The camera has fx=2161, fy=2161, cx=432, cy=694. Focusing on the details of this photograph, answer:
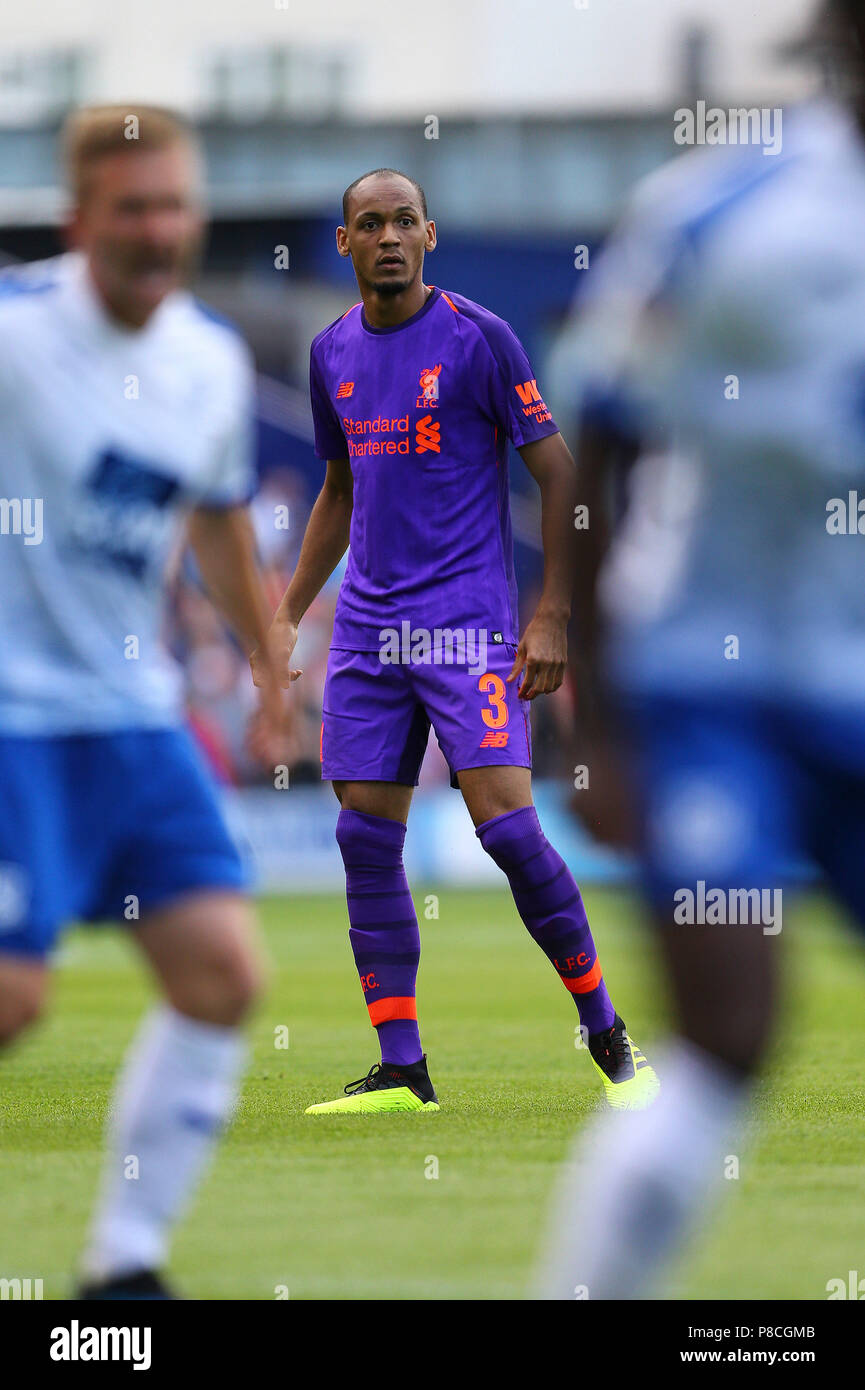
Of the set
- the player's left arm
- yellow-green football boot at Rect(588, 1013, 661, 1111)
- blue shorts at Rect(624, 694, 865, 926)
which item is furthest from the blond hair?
yellow-green football boot at Rect(588, 1013, 661, 1111)

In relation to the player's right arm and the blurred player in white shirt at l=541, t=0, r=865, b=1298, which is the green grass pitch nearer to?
the blurred player in white shirt at l=541, t=0, r=865, b=1298

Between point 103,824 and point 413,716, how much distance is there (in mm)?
2230

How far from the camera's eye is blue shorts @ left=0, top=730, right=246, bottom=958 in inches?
136

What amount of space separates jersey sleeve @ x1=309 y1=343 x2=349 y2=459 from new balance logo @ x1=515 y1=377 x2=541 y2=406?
1.81 feet

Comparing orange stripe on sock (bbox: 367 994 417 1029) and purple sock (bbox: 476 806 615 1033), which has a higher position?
purple sock (bbox: 476 806 615 1033)

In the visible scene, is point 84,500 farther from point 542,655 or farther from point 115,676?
point 542,655

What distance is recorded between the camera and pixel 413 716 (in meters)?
5.68

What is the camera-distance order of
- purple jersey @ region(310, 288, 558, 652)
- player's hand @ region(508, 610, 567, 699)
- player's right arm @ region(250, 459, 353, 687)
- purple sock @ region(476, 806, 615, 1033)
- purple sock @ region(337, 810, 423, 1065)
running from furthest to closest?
player's right arm @ region(250, 459, 353, 687), purple sock @ region(337, 810, 423, 1065), purple jersey @ region(310, 288, 558, 652), purple sock @ region(476, 806, 615, 1033), player's hand @ region(508, 610, 567, 699)

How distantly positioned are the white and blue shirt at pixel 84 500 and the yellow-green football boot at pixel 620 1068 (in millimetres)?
2306

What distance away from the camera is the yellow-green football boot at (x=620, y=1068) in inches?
217

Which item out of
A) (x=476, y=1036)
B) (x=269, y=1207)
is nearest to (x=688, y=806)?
(x=269, y=1207)

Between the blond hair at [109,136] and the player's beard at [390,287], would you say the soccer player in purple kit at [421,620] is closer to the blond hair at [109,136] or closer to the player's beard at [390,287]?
the player's beard at [390,287]

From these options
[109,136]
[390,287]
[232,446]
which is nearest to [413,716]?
[390,287]

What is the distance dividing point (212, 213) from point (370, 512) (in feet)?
74.0
